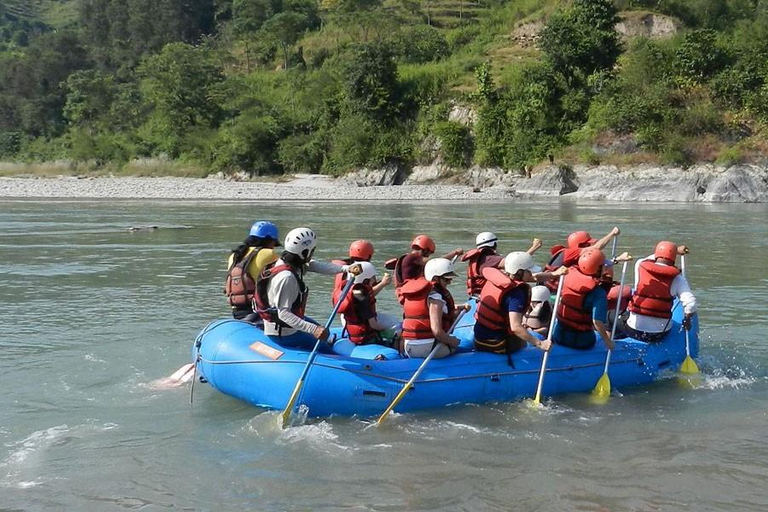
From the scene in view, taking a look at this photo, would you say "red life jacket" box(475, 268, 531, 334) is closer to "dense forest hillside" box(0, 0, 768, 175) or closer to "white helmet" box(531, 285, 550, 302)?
"white helmet" box(531, 285, 550, 302)

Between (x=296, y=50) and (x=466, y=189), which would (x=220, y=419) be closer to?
(x=466, y=189)

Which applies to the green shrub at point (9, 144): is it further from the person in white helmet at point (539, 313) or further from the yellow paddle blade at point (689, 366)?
the yellow paddle blade at point (689, 366)

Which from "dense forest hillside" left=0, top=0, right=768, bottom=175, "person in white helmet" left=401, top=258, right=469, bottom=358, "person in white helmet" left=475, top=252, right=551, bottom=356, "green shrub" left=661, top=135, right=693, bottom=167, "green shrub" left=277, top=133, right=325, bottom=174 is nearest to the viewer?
"person in white helmet" left=401, top=258, right=469, bottom=358

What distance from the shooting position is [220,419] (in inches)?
253

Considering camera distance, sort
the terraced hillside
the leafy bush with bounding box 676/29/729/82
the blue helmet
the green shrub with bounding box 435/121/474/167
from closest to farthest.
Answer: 1. the blue helmet
2. the leafy bush with bounding box 676/29/729/82
3. the green shrub with bounding box 435/121/474/167
4. the terraced hillside

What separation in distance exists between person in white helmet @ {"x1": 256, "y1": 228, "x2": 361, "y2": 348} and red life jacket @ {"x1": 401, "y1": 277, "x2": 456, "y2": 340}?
0.52m

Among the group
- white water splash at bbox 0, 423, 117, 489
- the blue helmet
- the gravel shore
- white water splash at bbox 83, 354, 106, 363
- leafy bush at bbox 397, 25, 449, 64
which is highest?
leafy bush at bbox 397, 25, 449, 64

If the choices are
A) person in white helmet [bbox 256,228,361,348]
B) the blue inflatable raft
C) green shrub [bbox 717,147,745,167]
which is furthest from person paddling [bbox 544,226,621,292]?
green shrub [bbox 717,147,745,167]

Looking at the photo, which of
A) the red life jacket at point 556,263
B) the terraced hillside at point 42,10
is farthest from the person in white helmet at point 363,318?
the terraced hillside at point 42,10

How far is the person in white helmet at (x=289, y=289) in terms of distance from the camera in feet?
20.3

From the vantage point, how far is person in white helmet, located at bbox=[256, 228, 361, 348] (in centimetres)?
619

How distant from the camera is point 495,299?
6.61 meters

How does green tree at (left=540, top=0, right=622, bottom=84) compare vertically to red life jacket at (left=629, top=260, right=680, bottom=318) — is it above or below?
above

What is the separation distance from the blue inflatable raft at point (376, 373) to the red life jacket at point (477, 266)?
43.0 inches
